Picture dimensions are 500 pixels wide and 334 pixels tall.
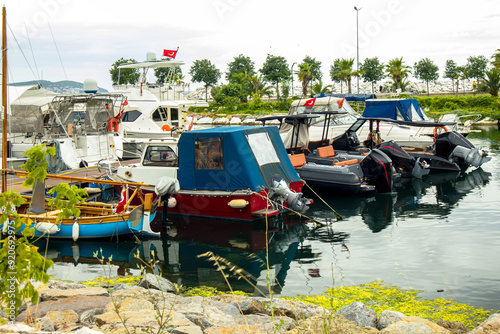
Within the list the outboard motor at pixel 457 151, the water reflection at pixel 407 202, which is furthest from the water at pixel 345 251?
the outboard motor at pixel 457 151

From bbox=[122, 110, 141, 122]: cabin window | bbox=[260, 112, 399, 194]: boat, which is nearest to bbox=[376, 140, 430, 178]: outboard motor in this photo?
bbox=[260, 112, 399, 194]: boat

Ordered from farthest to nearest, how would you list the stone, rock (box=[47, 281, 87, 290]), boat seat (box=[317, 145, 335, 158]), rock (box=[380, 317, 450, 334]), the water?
boat seat (box=[317, 145, 335, 158]) < the water < rock (box=[47, 281, 87, 290]) < rock (box=[380, 317, 450, 334]) < the stone

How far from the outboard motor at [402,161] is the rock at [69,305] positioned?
48.3 feet

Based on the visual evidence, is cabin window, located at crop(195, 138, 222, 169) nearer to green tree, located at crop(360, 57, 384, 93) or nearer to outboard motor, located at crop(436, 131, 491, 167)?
outboard motor, located at crop(436, 131, 491, 167)

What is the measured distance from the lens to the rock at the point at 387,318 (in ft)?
20.9

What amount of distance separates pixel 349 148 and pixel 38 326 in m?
17.7

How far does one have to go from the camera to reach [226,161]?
12.9m

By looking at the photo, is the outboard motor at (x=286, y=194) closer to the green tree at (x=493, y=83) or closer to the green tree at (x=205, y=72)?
the green tree at (x=493, y=83)

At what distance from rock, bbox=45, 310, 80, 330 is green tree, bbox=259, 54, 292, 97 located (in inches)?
2837

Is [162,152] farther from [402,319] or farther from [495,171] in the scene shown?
[495,171]

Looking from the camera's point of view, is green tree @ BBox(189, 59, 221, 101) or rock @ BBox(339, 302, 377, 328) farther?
green tree @ BBox(189, 59, 221, 101)

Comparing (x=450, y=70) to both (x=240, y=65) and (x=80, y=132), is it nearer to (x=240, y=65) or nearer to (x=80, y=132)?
(x=240, y=65)

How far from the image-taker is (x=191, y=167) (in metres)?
13.3

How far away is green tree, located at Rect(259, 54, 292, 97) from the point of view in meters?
77.0
